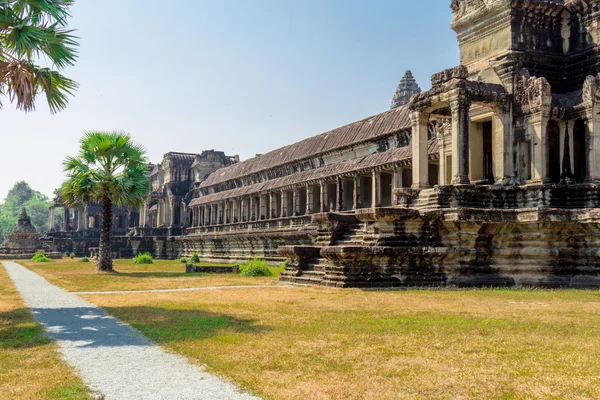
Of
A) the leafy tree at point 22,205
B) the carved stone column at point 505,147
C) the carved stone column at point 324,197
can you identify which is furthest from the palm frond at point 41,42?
the leafy tree at point 22,205

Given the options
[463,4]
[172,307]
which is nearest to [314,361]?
[172,307]

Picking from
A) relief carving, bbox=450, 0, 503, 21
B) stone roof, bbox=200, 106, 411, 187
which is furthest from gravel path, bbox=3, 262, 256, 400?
stone roof, bbox=200, 106, 411, 187

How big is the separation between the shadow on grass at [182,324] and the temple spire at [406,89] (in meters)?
50.9

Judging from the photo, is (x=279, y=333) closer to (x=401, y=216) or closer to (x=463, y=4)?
(x=401, y=216)

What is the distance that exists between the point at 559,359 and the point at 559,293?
26.8ft

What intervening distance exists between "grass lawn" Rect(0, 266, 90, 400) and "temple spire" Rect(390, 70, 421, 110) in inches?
2090

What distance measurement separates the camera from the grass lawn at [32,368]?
543 cm

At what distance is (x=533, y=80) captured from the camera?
17703mm

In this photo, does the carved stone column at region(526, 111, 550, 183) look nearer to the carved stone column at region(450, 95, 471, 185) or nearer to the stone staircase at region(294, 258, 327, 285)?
the carved stone column at region(450, 95, 471, 185)

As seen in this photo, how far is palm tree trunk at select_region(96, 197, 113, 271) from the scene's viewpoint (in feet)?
90.2

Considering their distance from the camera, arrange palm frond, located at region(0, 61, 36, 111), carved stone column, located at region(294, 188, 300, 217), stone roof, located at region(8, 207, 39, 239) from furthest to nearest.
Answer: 1. stone roof, located at region(8, 207, 39, 239)
2. carved stone column, located at region(294, 188, 300, 217)
3. palm frond, located at region(0, 61, 36, 111)

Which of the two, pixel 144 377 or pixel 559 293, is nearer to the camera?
pixel 144 377

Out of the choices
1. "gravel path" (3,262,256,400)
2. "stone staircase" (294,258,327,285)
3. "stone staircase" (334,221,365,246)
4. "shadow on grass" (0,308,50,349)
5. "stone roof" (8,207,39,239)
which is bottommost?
"shadow on grass" (0,308,50,349)

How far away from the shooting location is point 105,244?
2788 cm
